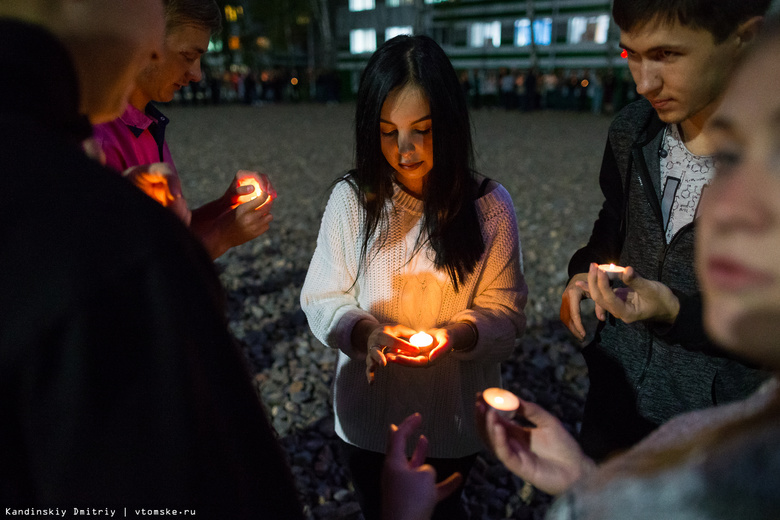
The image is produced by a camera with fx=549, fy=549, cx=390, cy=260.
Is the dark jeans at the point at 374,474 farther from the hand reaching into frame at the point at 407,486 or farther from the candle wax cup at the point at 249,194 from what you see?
the candle wax cup at the point at 249,194

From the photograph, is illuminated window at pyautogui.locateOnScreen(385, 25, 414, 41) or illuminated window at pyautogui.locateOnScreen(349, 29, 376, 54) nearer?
illuminated window at pyautogui.locateOnScreen(385, 25, 414, 41)

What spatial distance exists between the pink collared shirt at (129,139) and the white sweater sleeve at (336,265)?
29.3 inches

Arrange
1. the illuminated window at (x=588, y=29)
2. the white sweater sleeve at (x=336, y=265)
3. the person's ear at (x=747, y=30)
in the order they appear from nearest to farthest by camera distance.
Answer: the person's ear at (x=747, y=30), the white sweater sleeve at (x=336, y=265), the illuminated window at (x=588, y=29)

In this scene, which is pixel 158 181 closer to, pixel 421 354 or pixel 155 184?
pixel 155 184

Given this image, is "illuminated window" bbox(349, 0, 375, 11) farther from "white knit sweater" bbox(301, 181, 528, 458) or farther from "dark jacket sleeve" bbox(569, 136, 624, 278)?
"white knit sweater" bbox(301, 181, 528, 458)

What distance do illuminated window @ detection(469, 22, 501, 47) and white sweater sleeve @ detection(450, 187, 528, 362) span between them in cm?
4106

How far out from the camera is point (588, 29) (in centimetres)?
3569

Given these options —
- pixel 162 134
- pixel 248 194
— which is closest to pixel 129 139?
pixel 162 134

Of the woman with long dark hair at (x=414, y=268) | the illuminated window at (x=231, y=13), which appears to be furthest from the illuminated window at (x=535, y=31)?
the woman with long dark hair at (x=414, y=268)

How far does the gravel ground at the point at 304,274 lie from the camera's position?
370 centimetres

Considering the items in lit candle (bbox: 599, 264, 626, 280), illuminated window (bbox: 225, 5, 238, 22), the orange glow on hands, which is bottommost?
lit candle (bbox: 599, 264, 626, 280)

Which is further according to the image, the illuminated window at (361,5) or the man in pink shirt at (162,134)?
the illuminated window at (361,5)

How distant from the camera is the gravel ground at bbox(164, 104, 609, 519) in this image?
12.1ft

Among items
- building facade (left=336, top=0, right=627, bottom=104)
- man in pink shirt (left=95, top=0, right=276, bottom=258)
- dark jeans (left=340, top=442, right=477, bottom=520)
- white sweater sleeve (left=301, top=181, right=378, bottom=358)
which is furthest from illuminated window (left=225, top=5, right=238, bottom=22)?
dark jeans (left=340, top=442, right=477, bottom=520)
